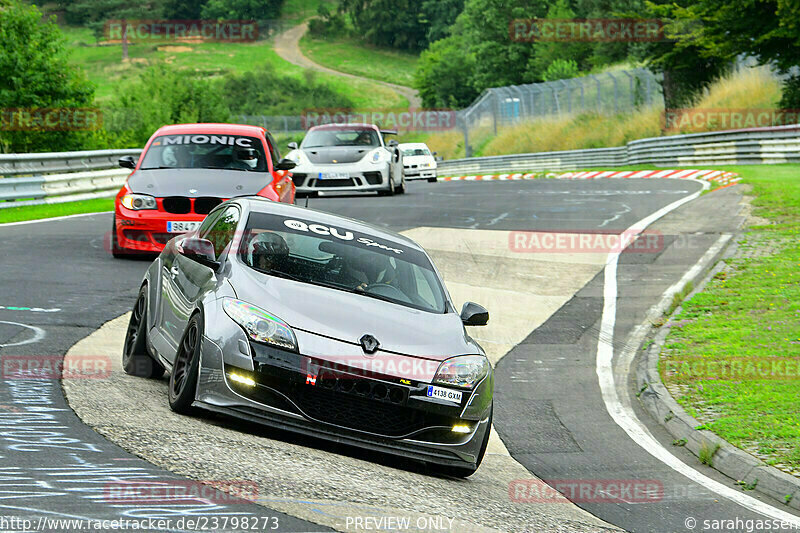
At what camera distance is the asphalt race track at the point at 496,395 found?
5480 mm

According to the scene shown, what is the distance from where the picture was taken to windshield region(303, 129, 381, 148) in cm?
2559

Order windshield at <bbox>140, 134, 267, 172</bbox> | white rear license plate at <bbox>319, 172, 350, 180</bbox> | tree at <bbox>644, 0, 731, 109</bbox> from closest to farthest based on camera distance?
windshield at <bbox>140, 134, 267, 172</bbox>
white rear license plate at <bbox>319, 172, 350, 180</bbox>
tree at <bbox>644, 0, 731, 109</bbox>

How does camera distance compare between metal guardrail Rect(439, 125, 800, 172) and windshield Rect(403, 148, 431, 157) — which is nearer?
metal guardrail Rect(439, 125, 800, 172)

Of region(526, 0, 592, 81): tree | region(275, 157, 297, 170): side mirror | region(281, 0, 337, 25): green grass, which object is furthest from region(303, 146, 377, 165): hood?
region(281, 0, 337, 25): green grass

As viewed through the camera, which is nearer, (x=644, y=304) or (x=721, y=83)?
(x=644, y=304)

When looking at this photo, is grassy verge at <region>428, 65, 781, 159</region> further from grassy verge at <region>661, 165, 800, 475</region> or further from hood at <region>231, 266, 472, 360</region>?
hood at <region>231, 266, 472, 360</region>

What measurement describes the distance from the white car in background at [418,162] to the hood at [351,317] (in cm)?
3485

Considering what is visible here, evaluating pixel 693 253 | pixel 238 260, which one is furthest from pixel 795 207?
pixel 238 260

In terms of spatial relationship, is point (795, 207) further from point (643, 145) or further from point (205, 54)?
point (205, 54)

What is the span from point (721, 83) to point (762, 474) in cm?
3790

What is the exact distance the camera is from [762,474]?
299 inches

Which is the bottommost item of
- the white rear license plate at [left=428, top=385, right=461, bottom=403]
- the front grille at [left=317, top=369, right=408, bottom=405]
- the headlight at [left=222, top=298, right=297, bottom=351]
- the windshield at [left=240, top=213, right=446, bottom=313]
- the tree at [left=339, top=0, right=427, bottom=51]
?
the white rear license plate at [left=428, top=385, right=461, bottom=403]

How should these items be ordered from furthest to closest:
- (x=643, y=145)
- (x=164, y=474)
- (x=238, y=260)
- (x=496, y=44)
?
1. (x=496, y=44)
2. (x=643, y=145)
3. (x=238, y=260)
4. (x=164, y=474)

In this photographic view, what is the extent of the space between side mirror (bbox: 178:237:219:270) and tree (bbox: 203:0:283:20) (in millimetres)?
156920
